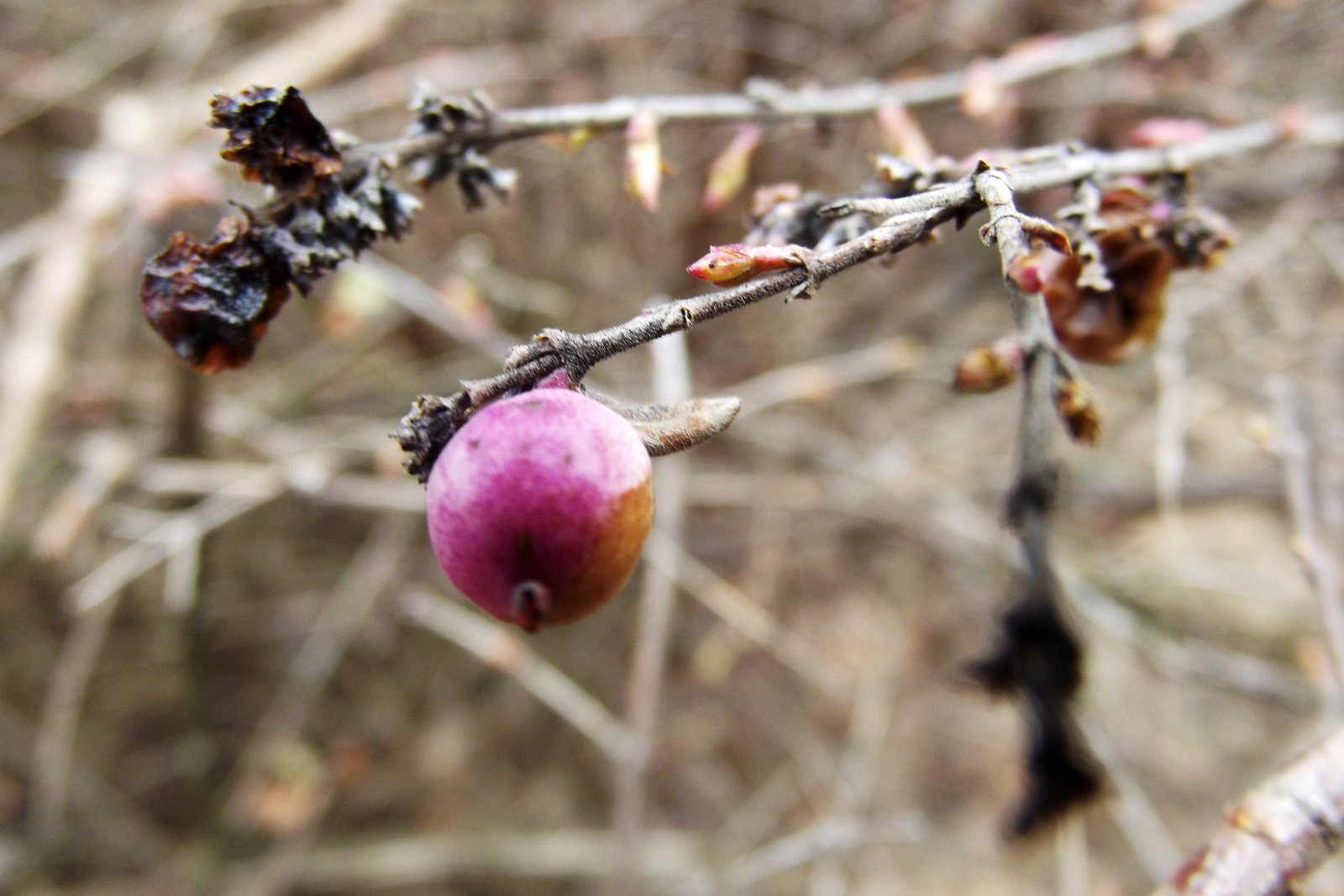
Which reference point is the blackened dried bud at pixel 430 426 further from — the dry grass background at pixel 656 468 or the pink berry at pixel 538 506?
the dry grass background at pixel 656 468

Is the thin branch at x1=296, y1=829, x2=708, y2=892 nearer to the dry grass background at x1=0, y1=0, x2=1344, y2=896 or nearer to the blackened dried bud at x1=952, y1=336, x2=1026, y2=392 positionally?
the dry grass background at x1=0, y1=0, x2=1344, y2=896

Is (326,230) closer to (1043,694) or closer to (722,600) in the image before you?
(1043,694)

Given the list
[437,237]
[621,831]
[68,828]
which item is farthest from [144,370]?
[621,831]

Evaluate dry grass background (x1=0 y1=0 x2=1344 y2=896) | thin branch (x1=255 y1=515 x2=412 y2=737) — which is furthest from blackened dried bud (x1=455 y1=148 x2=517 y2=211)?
thin branch (x1=255 y1=515 x2=412 y2=737)

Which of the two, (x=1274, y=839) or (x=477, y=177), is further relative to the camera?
(x=477, y=177)

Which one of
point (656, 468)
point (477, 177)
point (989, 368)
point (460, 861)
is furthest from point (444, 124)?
point (460, 861)

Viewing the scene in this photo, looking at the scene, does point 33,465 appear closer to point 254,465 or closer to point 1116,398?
point 254,465
